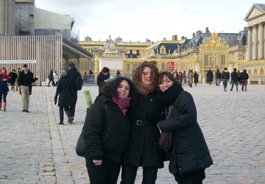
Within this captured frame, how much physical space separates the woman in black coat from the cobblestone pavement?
208 centimetres

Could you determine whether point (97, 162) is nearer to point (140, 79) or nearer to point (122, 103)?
point (122, 103)

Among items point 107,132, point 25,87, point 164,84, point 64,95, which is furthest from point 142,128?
point 25,87

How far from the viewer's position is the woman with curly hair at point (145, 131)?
510 cm

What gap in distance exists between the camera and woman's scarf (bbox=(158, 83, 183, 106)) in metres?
5.15

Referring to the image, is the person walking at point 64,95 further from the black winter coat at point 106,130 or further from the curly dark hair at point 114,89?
the black winter coat at point 106,130

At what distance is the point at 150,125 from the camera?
5.16 metres

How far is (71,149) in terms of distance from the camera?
32.7 ft

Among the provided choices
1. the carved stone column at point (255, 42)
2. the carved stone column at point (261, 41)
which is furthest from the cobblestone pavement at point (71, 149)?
the carved stone column at point (255, 42)

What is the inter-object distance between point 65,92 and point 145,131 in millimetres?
9747

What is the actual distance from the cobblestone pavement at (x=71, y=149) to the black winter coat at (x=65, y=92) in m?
0.62

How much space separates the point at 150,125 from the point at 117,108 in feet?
1.35

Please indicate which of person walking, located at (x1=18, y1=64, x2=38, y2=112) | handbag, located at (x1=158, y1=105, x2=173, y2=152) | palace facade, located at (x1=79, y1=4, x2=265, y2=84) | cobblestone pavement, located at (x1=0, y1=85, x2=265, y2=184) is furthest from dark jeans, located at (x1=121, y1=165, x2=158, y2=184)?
palace facade, located at (x1=79, y1=4, x2=265, y2=84)

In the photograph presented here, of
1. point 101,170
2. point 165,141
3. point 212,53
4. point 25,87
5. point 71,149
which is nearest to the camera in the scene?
point 101,170

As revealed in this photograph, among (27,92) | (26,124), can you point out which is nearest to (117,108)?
(26,124)
